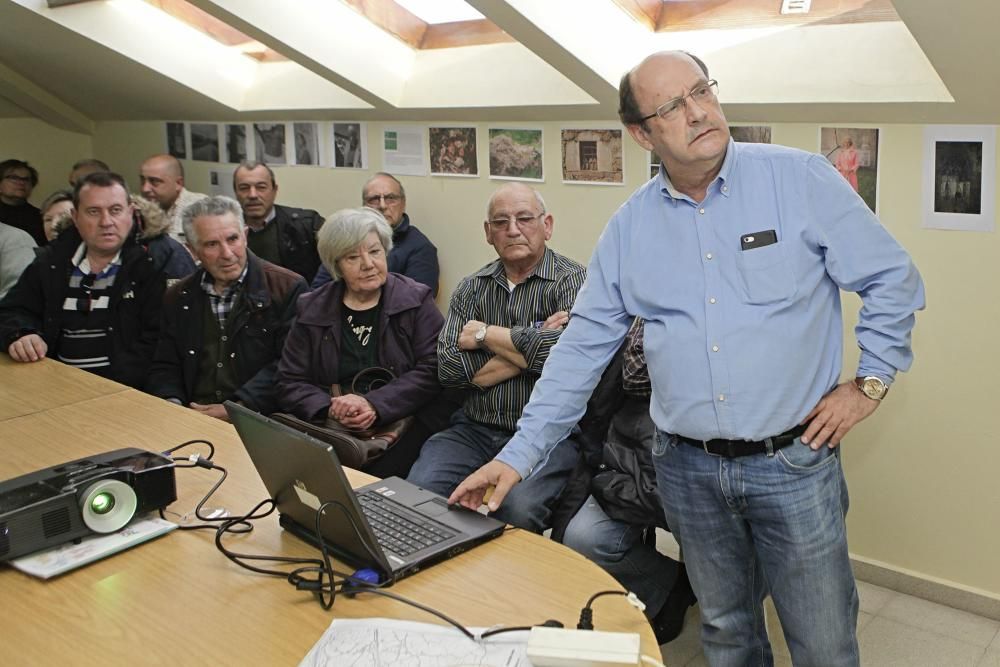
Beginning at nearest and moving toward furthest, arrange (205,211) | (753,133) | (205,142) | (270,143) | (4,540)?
1. (4,540)
2. (753,133)
3. (205,211)
4. (270,143)
5. (205,142)

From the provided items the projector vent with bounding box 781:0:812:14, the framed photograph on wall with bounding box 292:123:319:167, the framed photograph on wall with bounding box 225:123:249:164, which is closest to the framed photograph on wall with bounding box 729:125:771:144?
the projector vent with bounding box 781:0:812:14

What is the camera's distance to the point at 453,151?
166 inches

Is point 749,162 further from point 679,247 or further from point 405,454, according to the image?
point 405,454

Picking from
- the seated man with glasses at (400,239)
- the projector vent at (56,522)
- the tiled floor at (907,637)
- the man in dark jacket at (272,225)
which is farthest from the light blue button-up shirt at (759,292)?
the man in dark jacket at (272,225)

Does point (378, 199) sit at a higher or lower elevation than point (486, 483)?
higher

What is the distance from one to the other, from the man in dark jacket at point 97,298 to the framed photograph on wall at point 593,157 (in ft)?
5.24

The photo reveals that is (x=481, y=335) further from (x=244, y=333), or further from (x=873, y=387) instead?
(x=873, y=387)

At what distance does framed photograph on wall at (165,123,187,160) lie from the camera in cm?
586

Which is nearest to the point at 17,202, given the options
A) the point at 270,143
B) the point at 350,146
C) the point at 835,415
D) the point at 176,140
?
the point at 176,140

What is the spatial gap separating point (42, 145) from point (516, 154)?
13.9ft

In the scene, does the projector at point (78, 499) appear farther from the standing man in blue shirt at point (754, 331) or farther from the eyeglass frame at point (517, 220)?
the eyeglass frame at point (517, 220)

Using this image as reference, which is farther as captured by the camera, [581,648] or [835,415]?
[835,415]

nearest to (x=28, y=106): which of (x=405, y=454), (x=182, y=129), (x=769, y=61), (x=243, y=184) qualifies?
(x=182, y=129)

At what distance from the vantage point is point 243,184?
4758 millimetres
